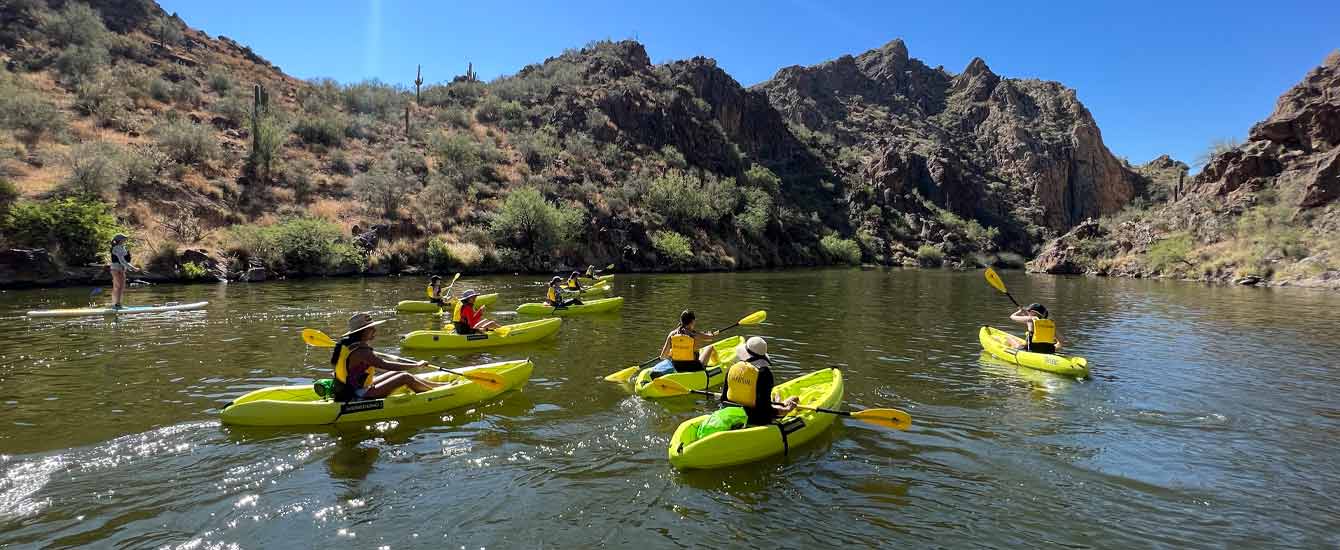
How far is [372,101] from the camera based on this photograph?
61.6 m

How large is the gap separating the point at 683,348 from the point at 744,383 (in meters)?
3.13

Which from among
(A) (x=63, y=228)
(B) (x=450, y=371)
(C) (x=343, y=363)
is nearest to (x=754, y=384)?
(B) (x=450, y=371)

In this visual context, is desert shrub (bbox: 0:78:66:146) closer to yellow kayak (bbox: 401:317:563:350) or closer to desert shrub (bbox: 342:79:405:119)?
desert shrub (bbox: 342:79:405:119)

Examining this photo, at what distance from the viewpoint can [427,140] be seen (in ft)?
A: 180

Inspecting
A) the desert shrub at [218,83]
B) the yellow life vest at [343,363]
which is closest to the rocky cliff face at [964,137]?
the desert shrub at [218,83]

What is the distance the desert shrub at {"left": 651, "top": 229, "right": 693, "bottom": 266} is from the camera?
47.6 meters

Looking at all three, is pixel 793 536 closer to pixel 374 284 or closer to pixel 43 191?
pixel 374 284

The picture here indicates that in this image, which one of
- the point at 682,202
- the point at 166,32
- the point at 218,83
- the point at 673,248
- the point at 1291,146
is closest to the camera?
the point at 673,248

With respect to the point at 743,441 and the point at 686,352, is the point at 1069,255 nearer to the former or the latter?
the point at 686,352

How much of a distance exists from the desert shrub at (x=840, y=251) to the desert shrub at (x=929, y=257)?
11.8m

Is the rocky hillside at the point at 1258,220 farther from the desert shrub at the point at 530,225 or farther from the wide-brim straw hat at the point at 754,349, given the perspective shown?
the wide-brim straw hat at the point at 754,349

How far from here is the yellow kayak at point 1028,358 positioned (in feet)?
37.2

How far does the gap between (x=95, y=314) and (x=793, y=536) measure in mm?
18952

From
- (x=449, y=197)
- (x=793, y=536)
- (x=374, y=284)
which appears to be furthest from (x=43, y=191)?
(x=793, y=536)
